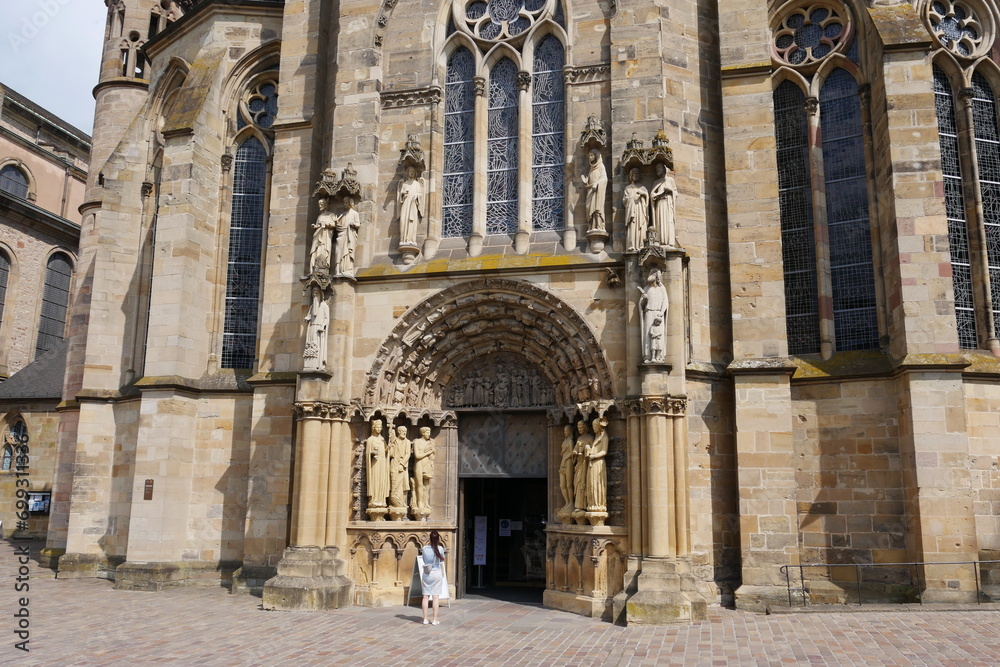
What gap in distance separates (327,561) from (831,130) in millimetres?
12118

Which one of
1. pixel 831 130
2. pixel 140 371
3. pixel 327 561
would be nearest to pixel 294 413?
pixel 327 561

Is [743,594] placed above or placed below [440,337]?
below

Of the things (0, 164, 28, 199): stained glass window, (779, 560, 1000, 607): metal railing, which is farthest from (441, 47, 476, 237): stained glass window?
(0, 164, 28, 199): stained glass window

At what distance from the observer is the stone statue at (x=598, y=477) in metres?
13.6

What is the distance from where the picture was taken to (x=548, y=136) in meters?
16.0

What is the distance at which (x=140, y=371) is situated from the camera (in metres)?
19.4

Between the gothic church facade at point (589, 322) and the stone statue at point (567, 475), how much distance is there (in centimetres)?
4

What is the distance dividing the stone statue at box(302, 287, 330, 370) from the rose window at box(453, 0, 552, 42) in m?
6.13

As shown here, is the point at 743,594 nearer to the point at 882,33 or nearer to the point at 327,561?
the point at 327,561

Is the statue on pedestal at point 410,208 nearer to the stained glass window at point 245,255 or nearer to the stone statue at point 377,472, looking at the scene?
the stone statue at point 377,472

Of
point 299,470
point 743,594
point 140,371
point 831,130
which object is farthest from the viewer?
point 140,371

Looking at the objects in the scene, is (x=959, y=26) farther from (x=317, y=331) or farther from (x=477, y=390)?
(x=317, y=331)

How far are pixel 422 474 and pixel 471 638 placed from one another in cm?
423

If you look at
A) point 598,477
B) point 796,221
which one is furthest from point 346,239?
point 796,221
